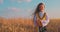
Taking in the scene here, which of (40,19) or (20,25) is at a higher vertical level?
(40,19)

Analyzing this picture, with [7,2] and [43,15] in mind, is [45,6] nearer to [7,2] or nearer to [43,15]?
[43,15]

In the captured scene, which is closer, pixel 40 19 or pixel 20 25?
pixel 40 19

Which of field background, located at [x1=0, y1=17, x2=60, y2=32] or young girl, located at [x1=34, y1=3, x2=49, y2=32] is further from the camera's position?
field background, located at [x1=0, y1=17, x2=60, y2=32]

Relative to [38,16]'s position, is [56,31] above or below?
below

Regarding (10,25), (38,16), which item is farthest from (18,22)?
(38,16)

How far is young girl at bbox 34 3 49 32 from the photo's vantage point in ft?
12.6

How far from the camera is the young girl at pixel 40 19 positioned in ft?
12.6

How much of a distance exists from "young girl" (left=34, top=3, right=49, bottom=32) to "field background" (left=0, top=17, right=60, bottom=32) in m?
0.15

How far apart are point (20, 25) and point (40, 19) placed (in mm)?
410

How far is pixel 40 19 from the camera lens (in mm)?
3838

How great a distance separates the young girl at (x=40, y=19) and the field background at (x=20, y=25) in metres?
0.15

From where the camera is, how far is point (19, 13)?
400cm

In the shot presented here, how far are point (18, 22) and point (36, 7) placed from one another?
424 mm

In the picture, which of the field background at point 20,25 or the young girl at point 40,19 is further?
the field background at point 20,25
